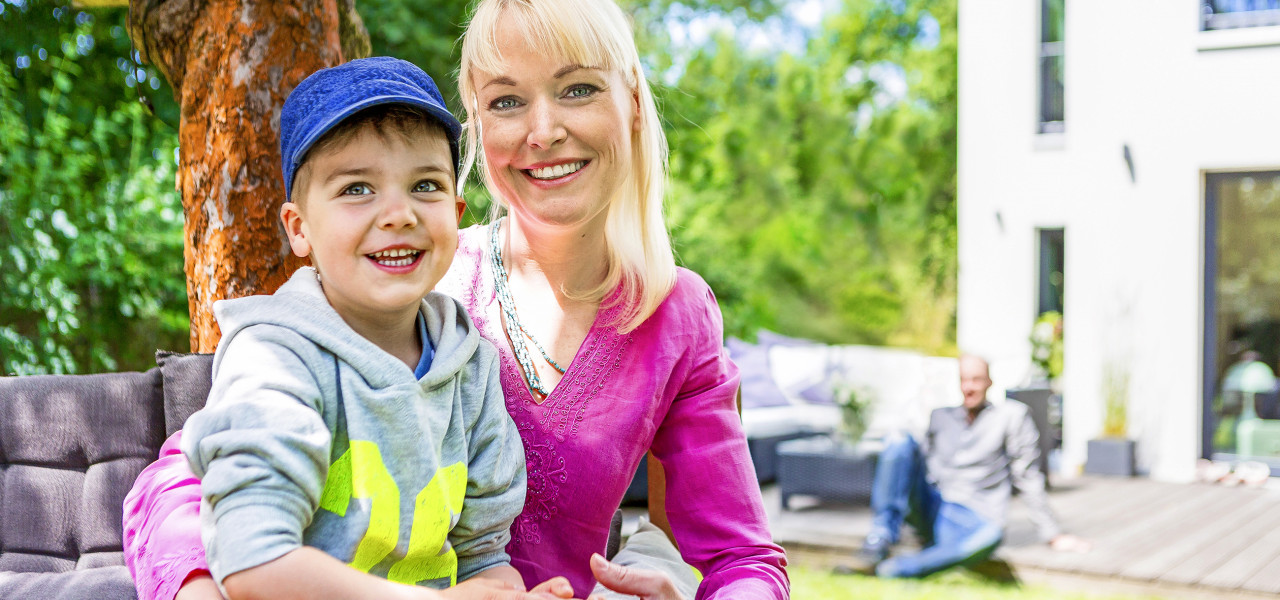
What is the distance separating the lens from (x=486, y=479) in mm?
1305

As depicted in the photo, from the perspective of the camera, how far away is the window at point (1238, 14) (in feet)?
25.3

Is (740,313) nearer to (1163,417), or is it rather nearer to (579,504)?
(1163,417)

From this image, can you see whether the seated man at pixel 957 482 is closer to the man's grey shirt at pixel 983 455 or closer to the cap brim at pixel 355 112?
the man's grey shirt at pixel 983 455

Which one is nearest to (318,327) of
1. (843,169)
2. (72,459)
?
(72,459)

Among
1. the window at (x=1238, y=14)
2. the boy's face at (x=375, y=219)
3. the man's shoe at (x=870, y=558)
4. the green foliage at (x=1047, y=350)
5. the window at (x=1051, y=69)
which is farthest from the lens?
the window at (x=1051, y=69)

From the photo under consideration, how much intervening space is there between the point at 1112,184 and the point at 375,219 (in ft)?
27.9

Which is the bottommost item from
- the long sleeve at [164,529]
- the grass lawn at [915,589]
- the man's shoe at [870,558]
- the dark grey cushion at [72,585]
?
the grass lawn at [915,589]

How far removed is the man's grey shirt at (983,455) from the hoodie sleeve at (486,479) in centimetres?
442

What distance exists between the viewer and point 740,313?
12.4 m

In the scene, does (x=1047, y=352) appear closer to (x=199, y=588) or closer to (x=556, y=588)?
(x=556, y=588)

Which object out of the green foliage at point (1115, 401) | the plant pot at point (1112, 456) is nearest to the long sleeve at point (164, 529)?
the plant pot at point (1112, 456)

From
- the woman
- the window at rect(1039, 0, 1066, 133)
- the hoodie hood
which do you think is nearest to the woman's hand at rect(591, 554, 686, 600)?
the woman

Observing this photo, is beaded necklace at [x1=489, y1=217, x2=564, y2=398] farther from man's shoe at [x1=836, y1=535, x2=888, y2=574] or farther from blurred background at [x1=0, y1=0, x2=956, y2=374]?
blurred background at [x1=0, y1=0, x2=956, y2=374]

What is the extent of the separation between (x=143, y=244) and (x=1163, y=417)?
7.42 meters
